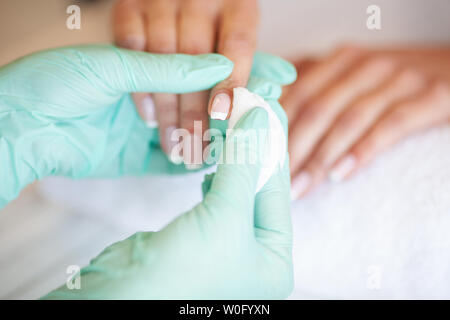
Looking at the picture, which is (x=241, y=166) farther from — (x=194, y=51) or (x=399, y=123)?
(x=399, y=123)

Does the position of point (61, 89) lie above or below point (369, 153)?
above

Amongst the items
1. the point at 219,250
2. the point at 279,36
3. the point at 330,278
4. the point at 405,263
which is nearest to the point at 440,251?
the point at 405,263

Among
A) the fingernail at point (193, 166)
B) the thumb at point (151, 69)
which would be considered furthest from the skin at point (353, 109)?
the thumb at point (151, 69)

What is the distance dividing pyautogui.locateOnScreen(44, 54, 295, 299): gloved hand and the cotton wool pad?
0.01 m

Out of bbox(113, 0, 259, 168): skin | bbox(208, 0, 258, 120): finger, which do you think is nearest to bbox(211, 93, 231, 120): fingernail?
bbox(208, 0, 258, 120): finger

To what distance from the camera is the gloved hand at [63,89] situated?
0.66m

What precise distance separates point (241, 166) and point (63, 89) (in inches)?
14.6

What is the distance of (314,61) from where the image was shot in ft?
3.93

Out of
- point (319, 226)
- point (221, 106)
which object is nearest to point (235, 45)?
point (221, 106)

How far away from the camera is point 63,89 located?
67 centimetres

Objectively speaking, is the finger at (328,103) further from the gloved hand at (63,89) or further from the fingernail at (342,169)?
the gloved hand at (63,89)

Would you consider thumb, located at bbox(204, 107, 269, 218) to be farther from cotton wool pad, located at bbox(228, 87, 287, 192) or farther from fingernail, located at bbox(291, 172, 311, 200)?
fingernail, located at bbox(291, 172, 311, 200)

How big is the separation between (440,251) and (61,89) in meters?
0.79
